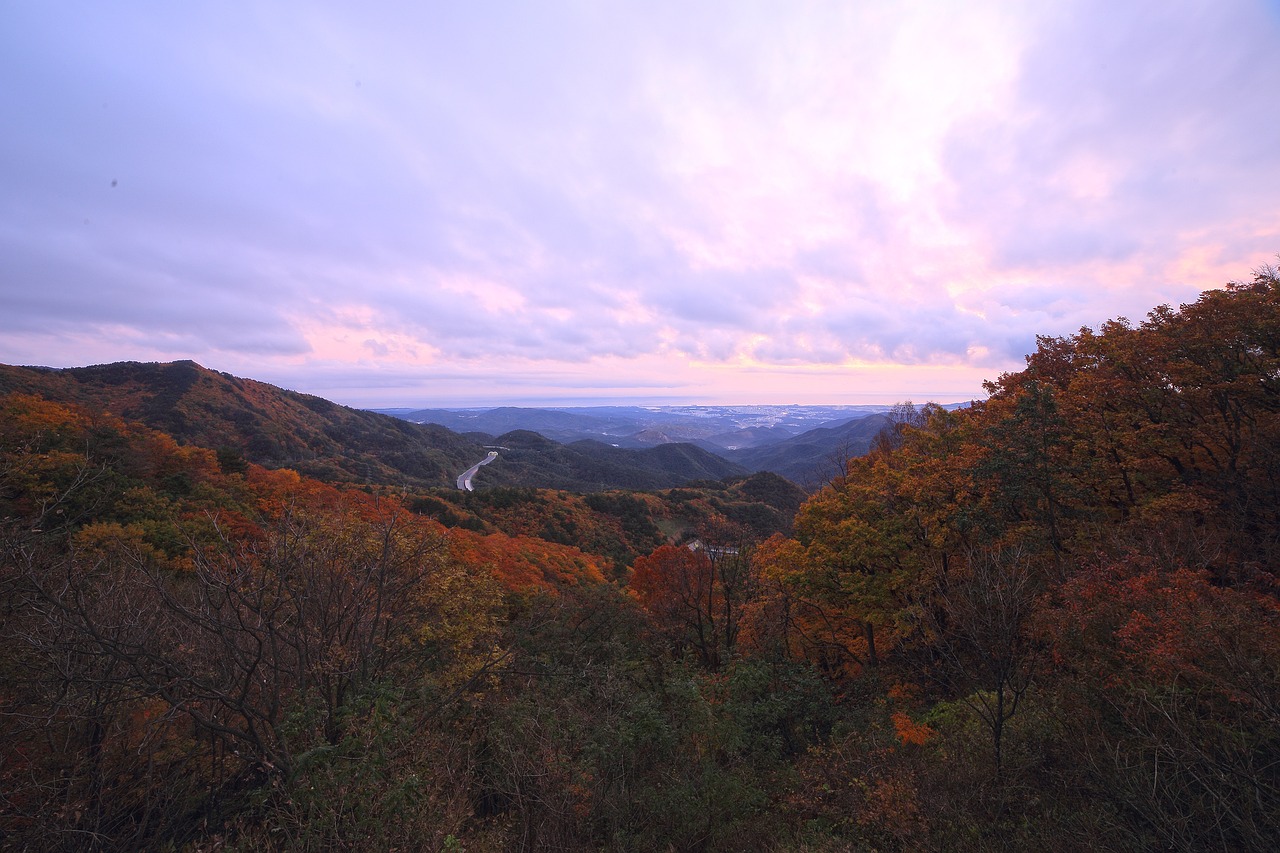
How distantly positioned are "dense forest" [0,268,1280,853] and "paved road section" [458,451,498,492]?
205 feet

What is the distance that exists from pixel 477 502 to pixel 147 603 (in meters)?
51.2

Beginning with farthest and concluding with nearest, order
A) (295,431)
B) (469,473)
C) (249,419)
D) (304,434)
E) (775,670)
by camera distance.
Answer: (469,473)
(304,434)
(295,431)
(249,419)
(775,670)

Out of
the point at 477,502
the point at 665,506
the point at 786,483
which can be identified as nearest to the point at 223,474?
the point at 477,502

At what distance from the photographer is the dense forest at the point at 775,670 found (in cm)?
720

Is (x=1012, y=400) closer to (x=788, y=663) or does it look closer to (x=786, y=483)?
(x=788, y=663)

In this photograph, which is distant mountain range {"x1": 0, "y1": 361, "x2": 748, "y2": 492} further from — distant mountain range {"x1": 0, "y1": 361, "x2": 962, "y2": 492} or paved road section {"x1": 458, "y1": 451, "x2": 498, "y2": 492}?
paved road section {"x1": 458, "y1": 451, "x2": 498, "y2": 492}

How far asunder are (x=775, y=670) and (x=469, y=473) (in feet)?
324

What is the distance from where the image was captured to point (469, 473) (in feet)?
347

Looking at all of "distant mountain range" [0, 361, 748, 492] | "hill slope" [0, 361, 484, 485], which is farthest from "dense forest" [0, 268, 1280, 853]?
"hill slope" [0, 361, 484, 485]

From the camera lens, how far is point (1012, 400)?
21406 millimetres

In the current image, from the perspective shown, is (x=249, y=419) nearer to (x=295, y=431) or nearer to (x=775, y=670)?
(x=295, y=431)

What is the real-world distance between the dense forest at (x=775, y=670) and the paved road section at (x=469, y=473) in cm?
6244

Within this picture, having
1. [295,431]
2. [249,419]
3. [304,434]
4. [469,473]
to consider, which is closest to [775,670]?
[249,419]

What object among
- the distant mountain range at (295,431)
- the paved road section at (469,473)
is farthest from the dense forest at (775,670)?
the paved road section at (469,473)
